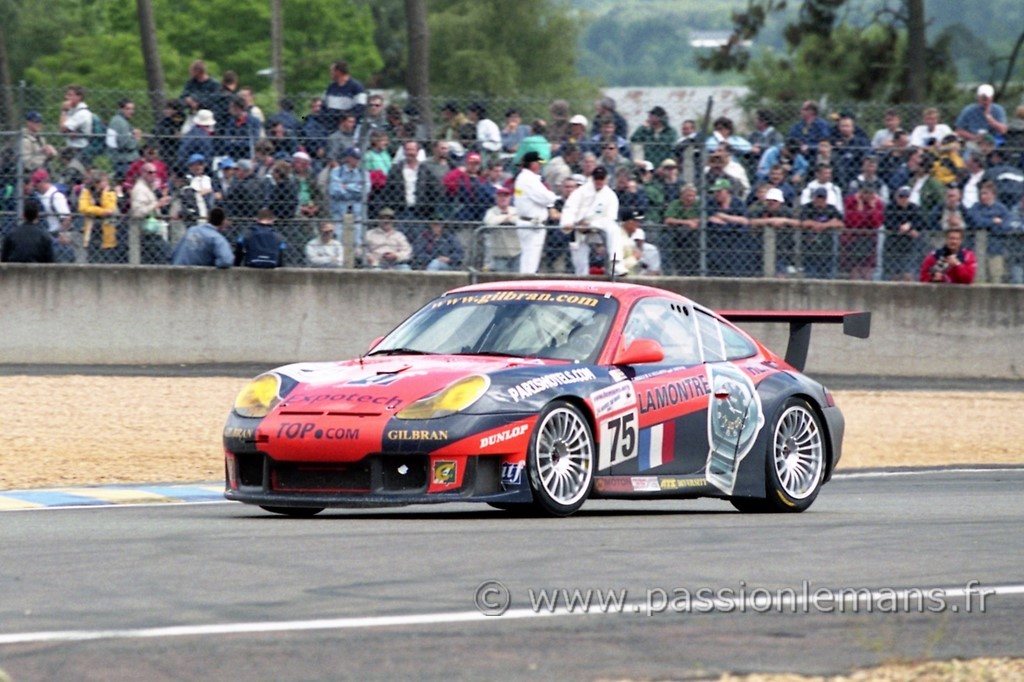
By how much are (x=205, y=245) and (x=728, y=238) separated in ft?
17.4

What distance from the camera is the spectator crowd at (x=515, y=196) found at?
60.8 feet

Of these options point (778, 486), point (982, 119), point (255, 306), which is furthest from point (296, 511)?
point (982, 119)

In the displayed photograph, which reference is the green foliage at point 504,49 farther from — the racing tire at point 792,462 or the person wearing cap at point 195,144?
the racing tire at point 792,462

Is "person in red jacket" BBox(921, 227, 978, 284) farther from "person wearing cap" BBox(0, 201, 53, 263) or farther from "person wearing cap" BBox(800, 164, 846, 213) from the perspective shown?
"person wearing cap" BBox(0, 201, 53, 263)

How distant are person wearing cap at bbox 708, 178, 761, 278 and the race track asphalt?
911 cm

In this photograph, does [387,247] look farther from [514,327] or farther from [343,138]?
[514,327]

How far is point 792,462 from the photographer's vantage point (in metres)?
10.7

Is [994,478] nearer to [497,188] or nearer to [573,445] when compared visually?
[573,445]

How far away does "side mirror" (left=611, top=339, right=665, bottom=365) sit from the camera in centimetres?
970

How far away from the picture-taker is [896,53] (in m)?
42.1

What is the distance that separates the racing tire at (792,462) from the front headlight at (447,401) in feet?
7.13

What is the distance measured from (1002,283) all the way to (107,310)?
30.4ft

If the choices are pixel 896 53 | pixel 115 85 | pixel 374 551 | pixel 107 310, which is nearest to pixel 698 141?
pixel 107 310

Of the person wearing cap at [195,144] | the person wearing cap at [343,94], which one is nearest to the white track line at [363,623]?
the person wearing cap at [195,144]
